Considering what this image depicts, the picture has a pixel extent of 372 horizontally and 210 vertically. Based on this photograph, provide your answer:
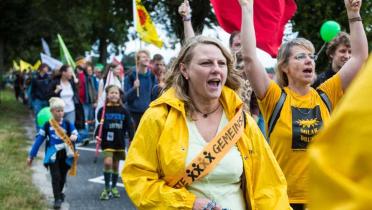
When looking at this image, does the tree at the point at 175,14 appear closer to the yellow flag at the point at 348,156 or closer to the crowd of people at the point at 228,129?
the crowd of people at the point at 228,129

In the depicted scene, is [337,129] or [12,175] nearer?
[337,129]

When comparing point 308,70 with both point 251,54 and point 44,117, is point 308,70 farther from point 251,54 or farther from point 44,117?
point 44,117

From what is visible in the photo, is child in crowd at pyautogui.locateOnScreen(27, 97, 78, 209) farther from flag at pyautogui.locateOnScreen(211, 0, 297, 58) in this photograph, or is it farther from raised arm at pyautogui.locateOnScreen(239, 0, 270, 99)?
raised arm at pyautogui.locateOnScreen(239, 0, 270, 99)

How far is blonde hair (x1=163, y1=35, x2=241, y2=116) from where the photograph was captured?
332 cm

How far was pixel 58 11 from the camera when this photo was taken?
32.0 metres

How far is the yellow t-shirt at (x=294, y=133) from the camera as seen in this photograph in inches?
152

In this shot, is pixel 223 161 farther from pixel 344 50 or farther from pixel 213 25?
pixel 213 25

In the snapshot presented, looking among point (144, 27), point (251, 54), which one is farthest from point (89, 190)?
point (251, 54)

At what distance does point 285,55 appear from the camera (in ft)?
13.6

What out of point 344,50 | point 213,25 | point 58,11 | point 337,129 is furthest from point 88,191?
point 58,11

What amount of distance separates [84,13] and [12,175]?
28.1 metres

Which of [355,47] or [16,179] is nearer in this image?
[355,47]

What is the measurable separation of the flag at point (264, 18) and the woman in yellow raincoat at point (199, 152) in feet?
7.15

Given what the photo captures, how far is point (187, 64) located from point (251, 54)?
0.52 meters
